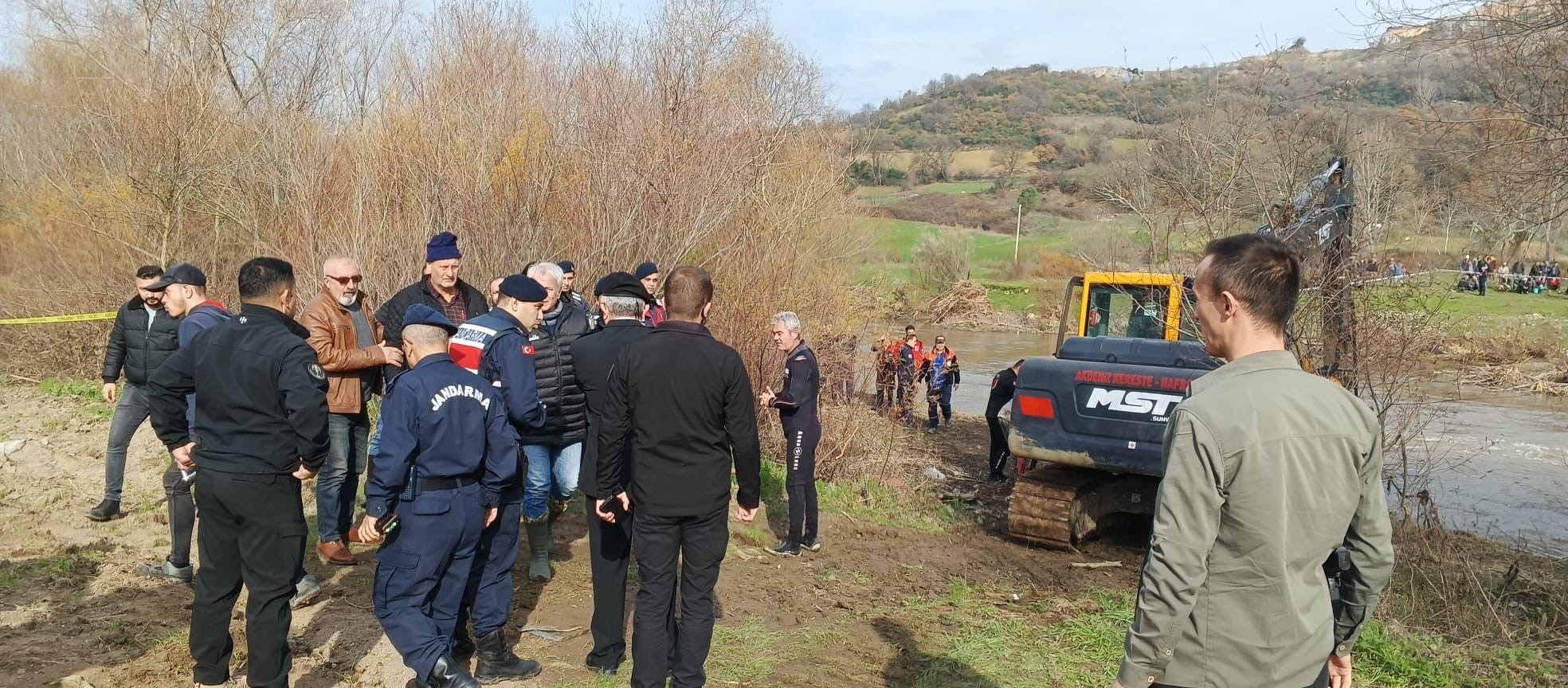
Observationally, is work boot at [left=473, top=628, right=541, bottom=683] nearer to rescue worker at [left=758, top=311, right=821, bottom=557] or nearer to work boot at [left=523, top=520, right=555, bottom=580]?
work boot at [left=523, top=520, right=555, bottom=580]

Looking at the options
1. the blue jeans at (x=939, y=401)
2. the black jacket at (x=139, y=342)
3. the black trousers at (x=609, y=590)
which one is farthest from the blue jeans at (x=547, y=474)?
the blue jeans at (x=939, y=401)

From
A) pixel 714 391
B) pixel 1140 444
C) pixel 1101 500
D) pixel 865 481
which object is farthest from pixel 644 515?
pixel 865 481

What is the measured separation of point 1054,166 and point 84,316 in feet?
155

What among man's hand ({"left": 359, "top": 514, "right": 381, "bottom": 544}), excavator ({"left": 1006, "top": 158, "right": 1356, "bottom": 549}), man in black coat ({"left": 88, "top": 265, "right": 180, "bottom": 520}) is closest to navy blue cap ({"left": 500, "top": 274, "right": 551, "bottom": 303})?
man's hand ({"left": 359, "top": 514, "right": 381, "bottom": 544})

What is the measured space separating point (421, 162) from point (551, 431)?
552cm

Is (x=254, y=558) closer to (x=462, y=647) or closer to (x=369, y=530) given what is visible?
(x=369, y=530)

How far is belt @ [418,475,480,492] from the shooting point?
3842mm

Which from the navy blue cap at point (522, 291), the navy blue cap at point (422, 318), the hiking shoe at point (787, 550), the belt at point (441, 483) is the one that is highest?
the navy blue cap at point (522, 291)

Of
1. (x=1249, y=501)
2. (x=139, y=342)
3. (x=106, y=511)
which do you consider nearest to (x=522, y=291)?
(x=139, y=342)

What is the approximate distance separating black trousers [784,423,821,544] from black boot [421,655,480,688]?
309 cm

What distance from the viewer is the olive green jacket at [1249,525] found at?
2111 mm

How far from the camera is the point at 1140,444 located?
6.58 meters

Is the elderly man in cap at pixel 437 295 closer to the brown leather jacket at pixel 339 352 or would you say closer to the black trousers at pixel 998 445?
the brown leather jacket at pixel 339 352

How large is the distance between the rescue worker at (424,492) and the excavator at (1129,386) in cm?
434
